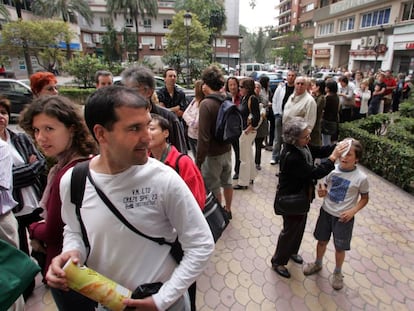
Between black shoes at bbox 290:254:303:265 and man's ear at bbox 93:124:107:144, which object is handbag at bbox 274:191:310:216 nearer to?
black shoes at bbox 290:254:303:265

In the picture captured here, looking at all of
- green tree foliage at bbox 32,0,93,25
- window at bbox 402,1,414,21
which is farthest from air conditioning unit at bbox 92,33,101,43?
window at bbox 402,1,414,21

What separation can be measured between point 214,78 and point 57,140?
6.41ft

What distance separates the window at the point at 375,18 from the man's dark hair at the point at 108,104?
31.2 m

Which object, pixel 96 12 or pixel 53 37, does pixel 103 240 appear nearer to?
pixel 53 37

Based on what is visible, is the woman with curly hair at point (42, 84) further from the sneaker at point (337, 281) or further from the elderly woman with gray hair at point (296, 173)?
the sneaker at point (337, 281)

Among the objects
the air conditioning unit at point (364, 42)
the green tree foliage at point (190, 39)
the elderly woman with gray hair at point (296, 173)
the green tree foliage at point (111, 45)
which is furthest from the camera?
the green tree foliage at point (111, 45)

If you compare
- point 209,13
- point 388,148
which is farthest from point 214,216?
point 209,13

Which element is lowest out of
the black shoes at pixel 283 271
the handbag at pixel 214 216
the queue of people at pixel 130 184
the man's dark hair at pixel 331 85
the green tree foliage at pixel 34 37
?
the black shoes at pixel 283 271

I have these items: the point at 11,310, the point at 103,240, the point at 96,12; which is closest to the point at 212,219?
the point at 103,240

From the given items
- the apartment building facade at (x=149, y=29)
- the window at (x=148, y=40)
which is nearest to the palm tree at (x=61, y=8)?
the apartment building facade at (x=149, y=29)

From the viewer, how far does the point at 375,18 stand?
26.5 m

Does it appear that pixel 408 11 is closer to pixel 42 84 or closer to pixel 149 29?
pixel 42 84

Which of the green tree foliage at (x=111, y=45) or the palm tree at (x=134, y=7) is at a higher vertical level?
the palm tree at (x=134, y=7)

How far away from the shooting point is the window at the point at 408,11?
22.0m
